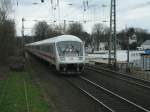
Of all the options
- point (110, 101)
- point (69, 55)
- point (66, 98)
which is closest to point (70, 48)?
point (69, 55)

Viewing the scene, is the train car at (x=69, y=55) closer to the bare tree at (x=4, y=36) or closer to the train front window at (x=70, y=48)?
the train front window at (x=70, y=48)

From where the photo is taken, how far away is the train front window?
26828 millimetres

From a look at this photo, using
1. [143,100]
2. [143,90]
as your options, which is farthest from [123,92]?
[143,100]

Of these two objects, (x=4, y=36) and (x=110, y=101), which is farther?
(x=4, y=36)

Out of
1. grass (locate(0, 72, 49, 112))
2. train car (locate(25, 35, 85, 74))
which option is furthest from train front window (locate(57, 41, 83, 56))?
grass (locate(0, 72, 49, 112))

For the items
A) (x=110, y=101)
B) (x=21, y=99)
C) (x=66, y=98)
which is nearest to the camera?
(x=110, y=101)

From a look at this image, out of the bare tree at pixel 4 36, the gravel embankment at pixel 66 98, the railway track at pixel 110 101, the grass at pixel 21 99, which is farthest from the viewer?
the bare tree at pixel 4 36

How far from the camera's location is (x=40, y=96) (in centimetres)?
1742

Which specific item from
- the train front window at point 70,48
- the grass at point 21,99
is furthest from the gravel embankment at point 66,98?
the train front window at point 70,48

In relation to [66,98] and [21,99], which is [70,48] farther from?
[21,99]

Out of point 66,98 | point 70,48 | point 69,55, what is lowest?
point 66,98

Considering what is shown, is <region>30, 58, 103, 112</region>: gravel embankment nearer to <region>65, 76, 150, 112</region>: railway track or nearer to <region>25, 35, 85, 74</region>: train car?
<region>65, 76, 150, 112</region>: railway track

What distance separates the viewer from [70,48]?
27141 mm

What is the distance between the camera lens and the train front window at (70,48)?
26.8m
